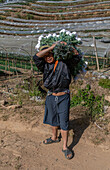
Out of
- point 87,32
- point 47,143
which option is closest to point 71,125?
point 47,143

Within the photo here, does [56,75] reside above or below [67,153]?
above

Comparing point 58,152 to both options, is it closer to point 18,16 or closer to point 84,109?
point 84,109

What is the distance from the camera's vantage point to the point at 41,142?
371 centimetres

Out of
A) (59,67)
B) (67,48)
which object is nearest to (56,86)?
(59,67)

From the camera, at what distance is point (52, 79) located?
3.14 meters

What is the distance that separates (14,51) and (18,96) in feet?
18.8

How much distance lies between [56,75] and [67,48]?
435mm

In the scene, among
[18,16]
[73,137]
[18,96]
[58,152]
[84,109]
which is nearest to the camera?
[58,152]

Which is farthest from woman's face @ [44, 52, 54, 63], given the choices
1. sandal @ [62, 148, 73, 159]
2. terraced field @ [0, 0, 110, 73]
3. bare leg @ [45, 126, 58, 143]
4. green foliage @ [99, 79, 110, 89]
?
terraced field @ [0, 0, 110, 73]

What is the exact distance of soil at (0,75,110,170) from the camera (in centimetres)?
320

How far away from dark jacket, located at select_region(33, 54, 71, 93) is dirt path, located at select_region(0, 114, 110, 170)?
109 centimetres

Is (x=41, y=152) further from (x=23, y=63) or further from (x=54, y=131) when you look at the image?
(x=23, y=63)

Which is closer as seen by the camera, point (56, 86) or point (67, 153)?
point (56, 86)

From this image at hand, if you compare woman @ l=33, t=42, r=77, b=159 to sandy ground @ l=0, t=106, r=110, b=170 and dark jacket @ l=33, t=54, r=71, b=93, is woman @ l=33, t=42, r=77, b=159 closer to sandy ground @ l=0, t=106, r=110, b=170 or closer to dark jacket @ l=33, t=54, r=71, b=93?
dark jacket @ l=33, t=54, r=71, b=93
